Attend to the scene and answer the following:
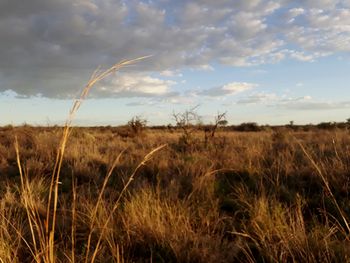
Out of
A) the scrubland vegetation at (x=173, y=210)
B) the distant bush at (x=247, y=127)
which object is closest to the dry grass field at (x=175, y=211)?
the scrubland vegetation at (x=173, y=210)

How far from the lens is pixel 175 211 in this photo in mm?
5145

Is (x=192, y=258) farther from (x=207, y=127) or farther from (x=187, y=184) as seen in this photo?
(x=207, y=127)

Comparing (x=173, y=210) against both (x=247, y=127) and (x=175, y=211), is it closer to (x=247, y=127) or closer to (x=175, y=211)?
(x=175, y=211)

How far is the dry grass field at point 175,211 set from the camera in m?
4.00

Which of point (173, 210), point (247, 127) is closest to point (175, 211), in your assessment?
point (173, 210)

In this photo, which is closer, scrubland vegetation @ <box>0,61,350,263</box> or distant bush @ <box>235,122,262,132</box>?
scrubland vegetation @ <box>0,61,350,263</box>

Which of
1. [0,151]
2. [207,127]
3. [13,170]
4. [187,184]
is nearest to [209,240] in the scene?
[187,184]

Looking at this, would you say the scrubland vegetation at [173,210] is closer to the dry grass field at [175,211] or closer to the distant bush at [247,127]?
the dry grass field at [175,211]

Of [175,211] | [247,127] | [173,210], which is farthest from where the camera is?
[247,127]

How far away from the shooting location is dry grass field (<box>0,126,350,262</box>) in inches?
157

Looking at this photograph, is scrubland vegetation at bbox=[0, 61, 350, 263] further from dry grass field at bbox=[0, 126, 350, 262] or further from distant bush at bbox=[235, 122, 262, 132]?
distant bush at bbox=[235, 122, 262, 132]

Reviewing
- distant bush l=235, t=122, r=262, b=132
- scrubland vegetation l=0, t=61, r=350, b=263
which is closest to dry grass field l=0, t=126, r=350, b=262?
scrubland vegetation l=0, t=61, r=350, b=263

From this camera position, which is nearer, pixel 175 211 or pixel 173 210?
pixel 175 211

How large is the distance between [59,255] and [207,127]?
12.4 meters
